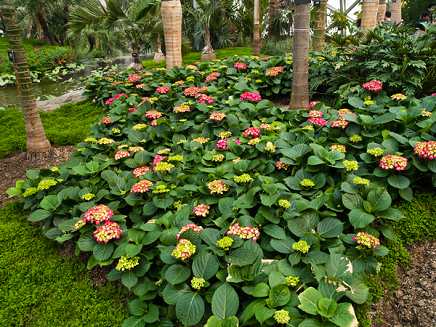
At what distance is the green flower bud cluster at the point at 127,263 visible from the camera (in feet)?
7.07

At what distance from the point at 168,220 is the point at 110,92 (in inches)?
186

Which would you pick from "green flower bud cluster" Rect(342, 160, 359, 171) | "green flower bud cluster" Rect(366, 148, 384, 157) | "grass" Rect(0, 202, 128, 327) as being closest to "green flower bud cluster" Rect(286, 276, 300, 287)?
"green flower bud cluster" Rect(342, 160, 359, 171)

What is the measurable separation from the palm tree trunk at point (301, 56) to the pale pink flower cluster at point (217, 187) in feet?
7.87

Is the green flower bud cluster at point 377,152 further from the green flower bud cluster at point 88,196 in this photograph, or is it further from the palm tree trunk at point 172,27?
the palm tree trunk at point 172,27

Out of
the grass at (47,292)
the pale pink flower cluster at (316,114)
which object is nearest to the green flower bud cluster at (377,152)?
the pale pink flower cluster at (316,114)

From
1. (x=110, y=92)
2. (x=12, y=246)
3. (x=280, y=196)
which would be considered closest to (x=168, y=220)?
(x=280, y=196)

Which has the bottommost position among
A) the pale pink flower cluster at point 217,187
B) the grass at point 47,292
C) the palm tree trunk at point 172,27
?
the grass at point 47,292

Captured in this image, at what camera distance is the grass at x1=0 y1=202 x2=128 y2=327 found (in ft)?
7.46

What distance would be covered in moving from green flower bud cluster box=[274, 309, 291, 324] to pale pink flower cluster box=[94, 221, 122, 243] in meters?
1.39

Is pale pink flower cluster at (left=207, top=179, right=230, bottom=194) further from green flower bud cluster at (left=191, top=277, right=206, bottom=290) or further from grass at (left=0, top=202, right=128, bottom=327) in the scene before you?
grass at (left=0, top=202, right=128, bottom=327)

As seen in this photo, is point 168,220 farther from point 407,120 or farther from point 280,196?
point 407,120

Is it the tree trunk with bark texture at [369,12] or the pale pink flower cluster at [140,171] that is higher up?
the tree trunk with bark texture at [369,12]

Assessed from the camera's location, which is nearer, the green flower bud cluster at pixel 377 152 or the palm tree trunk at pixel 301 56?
the green flower bud cluster at pixel 377 152

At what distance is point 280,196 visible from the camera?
248 cm
